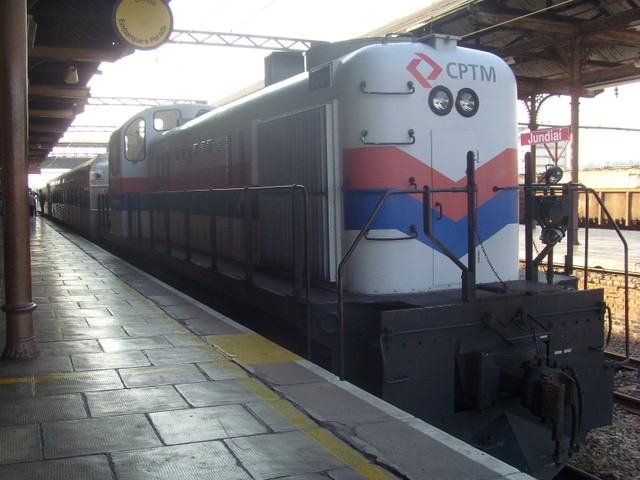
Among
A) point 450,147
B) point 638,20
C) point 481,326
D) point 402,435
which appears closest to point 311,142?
point 450,147

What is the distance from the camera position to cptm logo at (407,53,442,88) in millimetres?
5191

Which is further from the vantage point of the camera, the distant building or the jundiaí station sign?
the distant building

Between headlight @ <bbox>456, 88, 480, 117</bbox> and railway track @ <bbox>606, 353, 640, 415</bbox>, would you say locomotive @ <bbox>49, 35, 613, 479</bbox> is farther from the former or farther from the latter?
railway track @ <bbox>606, 353, 640, 415</bbox>

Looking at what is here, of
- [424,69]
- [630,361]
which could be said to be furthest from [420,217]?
[630,361]

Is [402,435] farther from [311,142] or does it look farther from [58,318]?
[58,318]

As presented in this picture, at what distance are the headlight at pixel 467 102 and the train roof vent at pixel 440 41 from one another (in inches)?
15.5

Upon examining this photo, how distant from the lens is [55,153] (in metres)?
56.7

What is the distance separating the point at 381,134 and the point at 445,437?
104 inches

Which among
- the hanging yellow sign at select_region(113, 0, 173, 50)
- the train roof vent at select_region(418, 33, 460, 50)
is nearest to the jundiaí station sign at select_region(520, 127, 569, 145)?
the hanging yellow sign at select_region(113, 0, 173, 50)

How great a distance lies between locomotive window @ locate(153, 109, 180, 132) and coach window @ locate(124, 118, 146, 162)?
0.34 meters

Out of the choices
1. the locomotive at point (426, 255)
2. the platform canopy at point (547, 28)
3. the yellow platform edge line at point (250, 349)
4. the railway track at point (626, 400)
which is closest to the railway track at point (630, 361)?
the railway track at point (626, 400)

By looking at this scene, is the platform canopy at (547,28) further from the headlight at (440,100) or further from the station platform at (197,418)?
the station platform at (197,418)

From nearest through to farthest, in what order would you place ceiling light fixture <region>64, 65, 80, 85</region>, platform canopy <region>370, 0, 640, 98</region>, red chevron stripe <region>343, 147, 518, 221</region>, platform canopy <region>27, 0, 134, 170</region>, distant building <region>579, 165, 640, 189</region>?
red chevron stripe <region>343, 147, 518, 221</region>
platform canopy <region>27, 0, 134, 170</region>
platform canopy <region>370, 0, 640, 98</region>
ceiling light fixture <region>64, 65, 80, 85</region>
distant building <region>579, 165, 640, 189</region>

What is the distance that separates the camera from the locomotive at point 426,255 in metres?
4.53
